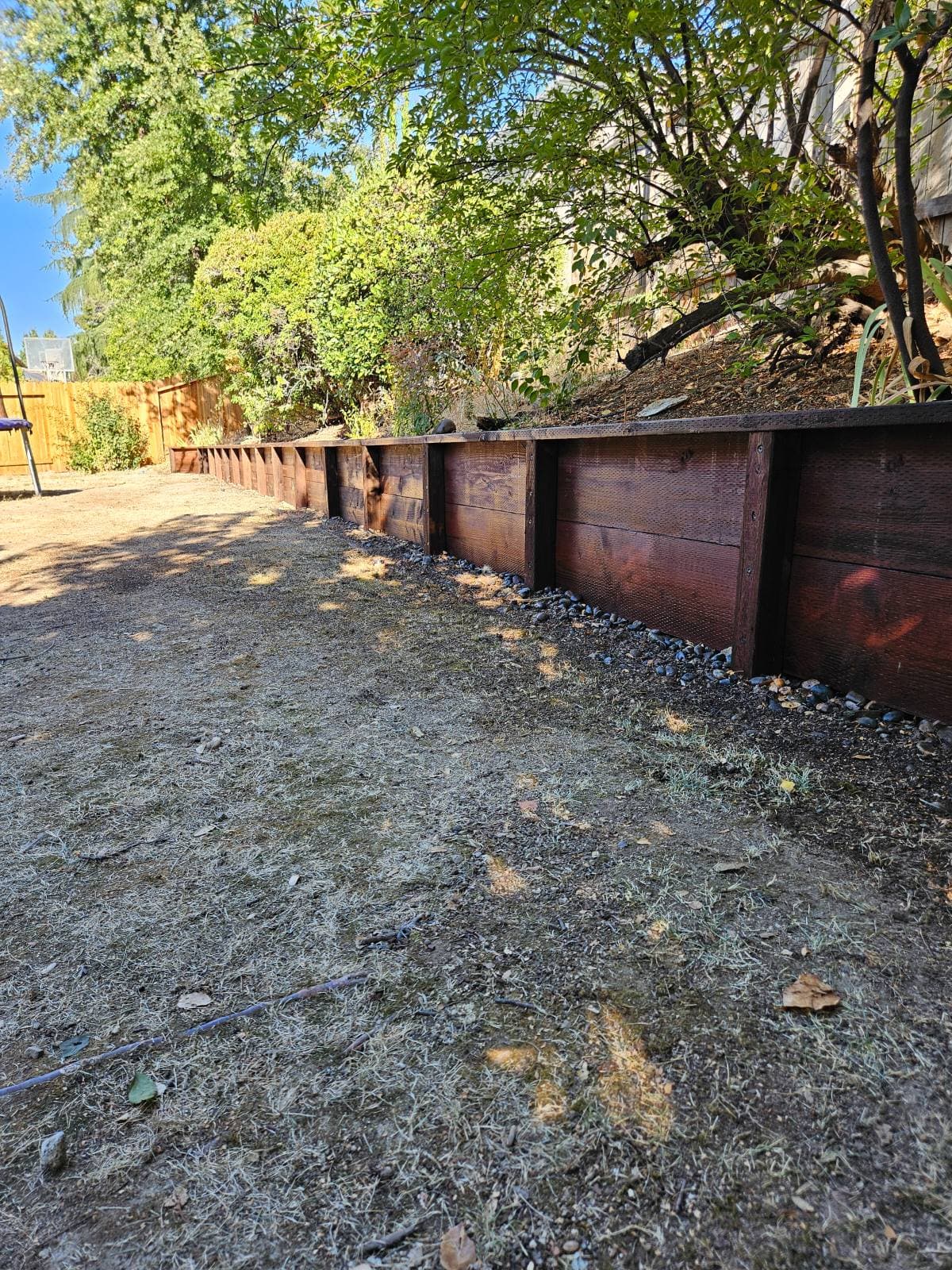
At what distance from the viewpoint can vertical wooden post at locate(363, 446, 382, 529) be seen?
5.70 meters

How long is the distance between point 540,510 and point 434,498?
4.40 feet

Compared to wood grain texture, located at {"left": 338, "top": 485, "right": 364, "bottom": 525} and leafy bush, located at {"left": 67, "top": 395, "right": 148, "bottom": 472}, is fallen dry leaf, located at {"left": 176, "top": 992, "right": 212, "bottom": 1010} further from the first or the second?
leafy bush, located at {"left": 67, "top": 395, "right": 148, "bottom": 472}

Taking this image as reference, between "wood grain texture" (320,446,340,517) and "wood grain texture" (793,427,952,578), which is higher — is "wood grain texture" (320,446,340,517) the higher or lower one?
the lower one

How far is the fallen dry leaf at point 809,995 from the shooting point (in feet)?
3.54

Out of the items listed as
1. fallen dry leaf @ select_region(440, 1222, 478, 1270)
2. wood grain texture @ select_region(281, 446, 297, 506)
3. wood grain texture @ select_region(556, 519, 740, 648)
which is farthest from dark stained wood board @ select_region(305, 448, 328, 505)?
fallen dry leaf @ select_region(440, 1222, 478, 1270)

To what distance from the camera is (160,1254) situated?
2.59 feet

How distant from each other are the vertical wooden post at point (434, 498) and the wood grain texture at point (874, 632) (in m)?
2.79

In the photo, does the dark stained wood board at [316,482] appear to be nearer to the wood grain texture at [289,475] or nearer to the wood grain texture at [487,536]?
the wood grain texture at [289,475]

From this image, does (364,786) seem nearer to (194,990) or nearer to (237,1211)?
(194,990)

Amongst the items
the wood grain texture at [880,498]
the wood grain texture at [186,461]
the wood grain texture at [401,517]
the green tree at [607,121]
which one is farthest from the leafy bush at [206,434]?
the wood grain texture at [880,498]

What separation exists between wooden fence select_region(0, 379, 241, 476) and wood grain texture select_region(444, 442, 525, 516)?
13.8 meters

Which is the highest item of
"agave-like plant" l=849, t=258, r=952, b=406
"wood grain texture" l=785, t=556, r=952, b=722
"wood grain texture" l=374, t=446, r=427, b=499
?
"agave-like plant" l=849, t=258, r=952, b=406

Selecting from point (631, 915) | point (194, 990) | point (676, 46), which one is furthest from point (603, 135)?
point (194, 990)

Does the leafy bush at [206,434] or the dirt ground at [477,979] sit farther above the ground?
the leafy bush at [206,434]
